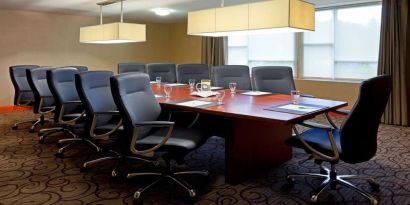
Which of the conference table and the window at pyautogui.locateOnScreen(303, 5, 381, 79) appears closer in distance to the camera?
the conference table

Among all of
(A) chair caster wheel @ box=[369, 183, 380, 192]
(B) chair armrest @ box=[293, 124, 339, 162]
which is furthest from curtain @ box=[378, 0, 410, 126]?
(B) chair armrest @ box=[293, 124, 339, 162]

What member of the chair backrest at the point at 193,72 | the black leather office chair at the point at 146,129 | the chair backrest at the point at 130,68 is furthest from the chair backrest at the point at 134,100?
the chair backrest at the point at 130,68

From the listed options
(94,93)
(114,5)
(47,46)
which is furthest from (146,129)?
(47,46)

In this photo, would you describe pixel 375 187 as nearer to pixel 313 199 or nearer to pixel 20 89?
pixel 313 199

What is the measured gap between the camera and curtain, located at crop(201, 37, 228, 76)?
798 cm

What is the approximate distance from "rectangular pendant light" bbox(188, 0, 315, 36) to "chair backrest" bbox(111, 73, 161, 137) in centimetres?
128

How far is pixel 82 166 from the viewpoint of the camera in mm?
3389

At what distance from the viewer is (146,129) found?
9.20ft

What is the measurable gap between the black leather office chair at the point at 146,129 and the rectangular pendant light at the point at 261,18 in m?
1.28

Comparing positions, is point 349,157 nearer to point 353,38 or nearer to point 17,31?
point 353,38

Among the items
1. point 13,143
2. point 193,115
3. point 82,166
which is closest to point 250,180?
point 193,115

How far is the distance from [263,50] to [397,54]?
9.21ft

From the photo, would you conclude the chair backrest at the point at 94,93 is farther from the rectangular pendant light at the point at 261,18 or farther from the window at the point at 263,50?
the window at the point at 263,50

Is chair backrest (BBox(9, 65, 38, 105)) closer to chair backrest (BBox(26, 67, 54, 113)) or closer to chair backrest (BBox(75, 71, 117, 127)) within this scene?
chair backrest (BBox(26, 67, 54, 113))
